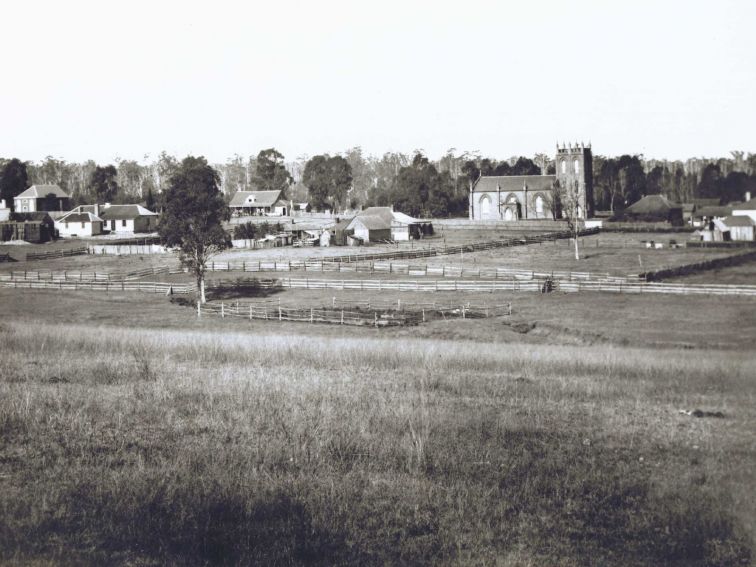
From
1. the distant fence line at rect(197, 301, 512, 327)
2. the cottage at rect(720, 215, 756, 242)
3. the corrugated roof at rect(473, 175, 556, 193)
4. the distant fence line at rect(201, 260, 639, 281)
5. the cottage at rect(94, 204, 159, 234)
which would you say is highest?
the corrugated roof at rect(473, 175, 556, 193)

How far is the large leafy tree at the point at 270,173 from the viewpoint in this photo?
6289 inches

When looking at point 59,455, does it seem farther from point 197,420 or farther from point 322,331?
point 322,331

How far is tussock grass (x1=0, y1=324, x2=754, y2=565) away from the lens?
8203 mm

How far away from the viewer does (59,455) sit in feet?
35.9

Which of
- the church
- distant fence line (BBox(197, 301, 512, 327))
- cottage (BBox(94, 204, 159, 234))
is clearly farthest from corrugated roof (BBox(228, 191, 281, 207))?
distant fence line (BBox(197, 301, 512, 327))

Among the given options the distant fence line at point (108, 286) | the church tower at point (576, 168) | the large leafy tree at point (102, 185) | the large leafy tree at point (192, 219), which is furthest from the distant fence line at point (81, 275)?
the large leafy tree at point (102, 185)

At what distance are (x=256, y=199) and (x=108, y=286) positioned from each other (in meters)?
76.3

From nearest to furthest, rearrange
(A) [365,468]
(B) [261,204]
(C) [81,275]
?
(A) [365,468], (C) [81,275], (B) [261,204]

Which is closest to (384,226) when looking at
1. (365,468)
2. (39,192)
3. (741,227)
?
(741,227)

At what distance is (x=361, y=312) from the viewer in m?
42.1

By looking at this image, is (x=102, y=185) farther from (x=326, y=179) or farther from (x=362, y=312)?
(x=362, y=312)

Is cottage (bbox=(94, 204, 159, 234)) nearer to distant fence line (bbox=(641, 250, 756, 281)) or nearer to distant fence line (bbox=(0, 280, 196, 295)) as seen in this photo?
distant fence line (bbox=(0, 280, 196, 295))

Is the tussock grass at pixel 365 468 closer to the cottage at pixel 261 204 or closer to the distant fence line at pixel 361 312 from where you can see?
the distant fence line at pixel 361 312

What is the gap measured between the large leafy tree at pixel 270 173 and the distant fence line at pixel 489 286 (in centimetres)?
10477
